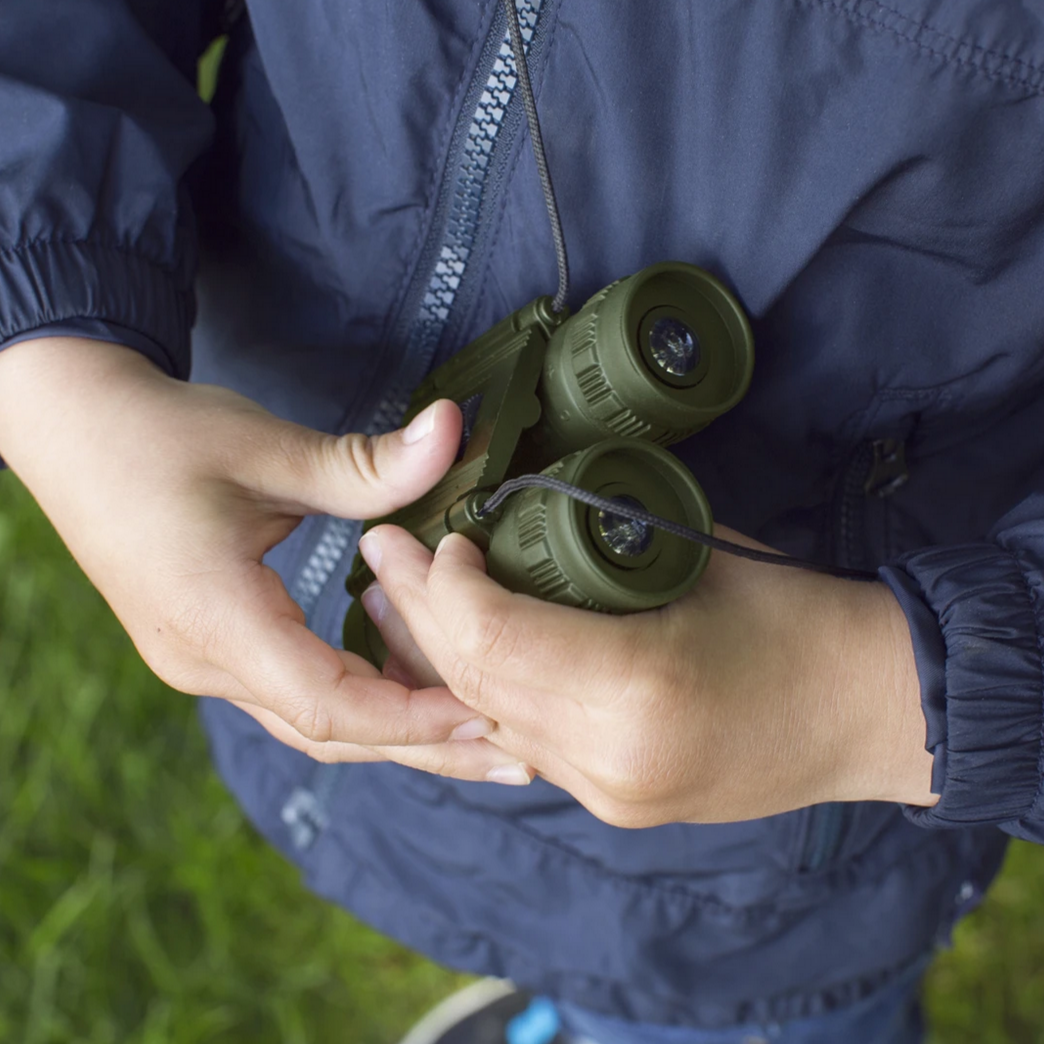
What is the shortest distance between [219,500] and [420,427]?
0.16 metres

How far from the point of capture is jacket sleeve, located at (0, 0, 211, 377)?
2.55 feet

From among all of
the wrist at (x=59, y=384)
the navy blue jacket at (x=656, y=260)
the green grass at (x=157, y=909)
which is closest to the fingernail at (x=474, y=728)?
the navy blue jacket at (x=656, y=260)

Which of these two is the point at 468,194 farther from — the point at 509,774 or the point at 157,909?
the point at 157,909

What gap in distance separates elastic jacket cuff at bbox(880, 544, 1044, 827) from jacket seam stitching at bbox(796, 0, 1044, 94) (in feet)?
1.03

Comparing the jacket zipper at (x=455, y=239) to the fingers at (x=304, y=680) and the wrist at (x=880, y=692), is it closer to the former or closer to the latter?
the fingers at (x=304, y=680)

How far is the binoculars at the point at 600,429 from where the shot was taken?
0.67 meters

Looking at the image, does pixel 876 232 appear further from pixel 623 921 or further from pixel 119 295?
pixel 623 921

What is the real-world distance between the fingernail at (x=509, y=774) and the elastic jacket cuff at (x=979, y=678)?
1.00 feet

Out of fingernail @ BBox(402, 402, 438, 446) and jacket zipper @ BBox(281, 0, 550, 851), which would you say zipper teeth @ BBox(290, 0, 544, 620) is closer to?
jacket zipper @ BBox(281, 0, 550, 851)

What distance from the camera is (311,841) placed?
1140 mm

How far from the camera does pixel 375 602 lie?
84cm

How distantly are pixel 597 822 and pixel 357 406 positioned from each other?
0.46 meters

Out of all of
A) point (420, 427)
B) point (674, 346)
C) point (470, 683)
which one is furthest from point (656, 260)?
point (470, 683)

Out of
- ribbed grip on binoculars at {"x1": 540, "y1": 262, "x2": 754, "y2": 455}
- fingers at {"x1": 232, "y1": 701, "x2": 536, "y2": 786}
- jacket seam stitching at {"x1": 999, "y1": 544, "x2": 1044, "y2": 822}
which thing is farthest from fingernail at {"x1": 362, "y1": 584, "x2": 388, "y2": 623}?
jacket seam stitching at {"x1": 999, "y1": 544, "x2": 1044, "y2": 822}
